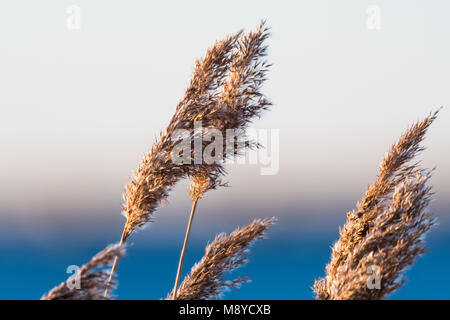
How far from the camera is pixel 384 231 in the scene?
2.59 m

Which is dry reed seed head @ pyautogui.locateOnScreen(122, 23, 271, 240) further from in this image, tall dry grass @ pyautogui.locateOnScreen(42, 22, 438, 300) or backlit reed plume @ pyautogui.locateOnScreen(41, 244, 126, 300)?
backlit reed plume @ pyautogui.locateOnScreen(41, 244, 126, 300)

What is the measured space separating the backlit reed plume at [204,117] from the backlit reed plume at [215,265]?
43 cm

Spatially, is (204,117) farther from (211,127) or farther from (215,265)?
(215,265)

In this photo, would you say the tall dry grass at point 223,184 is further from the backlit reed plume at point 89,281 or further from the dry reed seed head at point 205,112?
the backlit reed plume at point 89,281

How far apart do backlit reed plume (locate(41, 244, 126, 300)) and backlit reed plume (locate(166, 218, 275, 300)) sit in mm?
1212

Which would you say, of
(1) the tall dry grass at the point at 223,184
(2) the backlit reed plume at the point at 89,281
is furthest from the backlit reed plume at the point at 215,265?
(2) the backlit reed plume at the point at 89,281

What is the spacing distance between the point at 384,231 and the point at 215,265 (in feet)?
3.48

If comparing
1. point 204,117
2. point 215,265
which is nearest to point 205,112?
point 204,117

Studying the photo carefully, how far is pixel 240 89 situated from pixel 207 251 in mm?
1037

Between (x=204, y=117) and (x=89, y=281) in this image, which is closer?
(x=89, y=281)

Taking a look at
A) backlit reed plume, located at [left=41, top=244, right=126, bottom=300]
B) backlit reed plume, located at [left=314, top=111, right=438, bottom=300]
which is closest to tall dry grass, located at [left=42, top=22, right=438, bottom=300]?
backlit reed plume, located at [left=314, top=111, right=438, bottom=300]

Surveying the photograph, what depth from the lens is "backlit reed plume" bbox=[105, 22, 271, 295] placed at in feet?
9.71
